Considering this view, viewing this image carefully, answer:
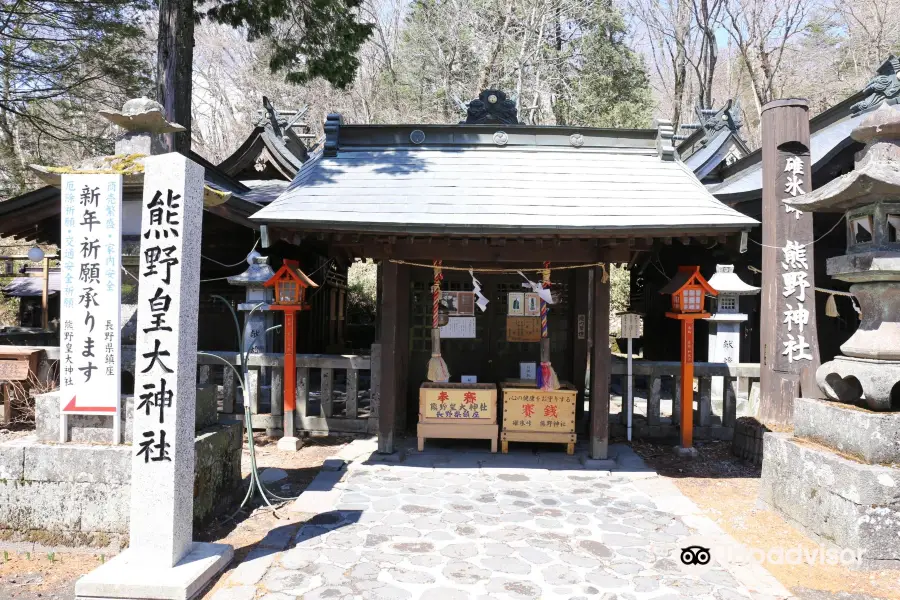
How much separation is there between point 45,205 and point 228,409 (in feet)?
15.1

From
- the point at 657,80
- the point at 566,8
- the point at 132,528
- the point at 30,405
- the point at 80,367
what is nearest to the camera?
the point at 132,528

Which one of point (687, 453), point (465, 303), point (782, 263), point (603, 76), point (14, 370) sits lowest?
point (687, 453)

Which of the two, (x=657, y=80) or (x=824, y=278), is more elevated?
(x=657, y=80)

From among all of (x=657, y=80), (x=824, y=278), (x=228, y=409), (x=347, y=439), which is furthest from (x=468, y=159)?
(x=657, y=80)

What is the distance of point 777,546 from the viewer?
537 cm

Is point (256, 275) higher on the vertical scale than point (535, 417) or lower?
higher

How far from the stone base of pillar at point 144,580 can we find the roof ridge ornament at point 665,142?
329 inches

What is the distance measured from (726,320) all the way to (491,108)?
5976 millimetres

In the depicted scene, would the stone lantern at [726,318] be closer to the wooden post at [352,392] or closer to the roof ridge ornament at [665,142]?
the roof ridge ornament at [665,142]

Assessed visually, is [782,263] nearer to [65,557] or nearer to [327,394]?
[327,394]

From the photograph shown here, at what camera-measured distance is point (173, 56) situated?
33.4ft

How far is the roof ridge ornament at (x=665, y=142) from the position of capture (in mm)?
9062

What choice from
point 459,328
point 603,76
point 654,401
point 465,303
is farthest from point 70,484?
point 603,76

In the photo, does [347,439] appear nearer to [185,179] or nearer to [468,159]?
[468,159]
